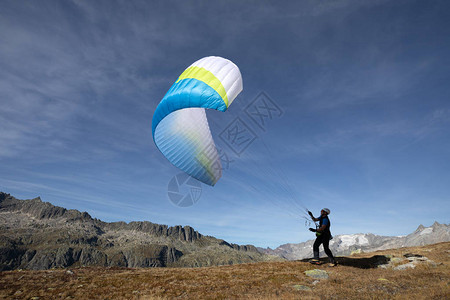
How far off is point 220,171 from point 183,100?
7.12m

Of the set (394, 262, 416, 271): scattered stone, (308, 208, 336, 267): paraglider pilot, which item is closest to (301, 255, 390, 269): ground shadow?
(394, 262, 416, 271): scattered stone

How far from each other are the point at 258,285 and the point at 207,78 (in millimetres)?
12306

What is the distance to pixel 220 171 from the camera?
20297mm

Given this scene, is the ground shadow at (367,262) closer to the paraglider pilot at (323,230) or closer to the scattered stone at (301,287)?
the paraglider pilot at (323,230)

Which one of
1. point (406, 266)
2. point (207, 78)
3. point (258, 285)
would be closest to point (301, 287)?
point (258, 285)

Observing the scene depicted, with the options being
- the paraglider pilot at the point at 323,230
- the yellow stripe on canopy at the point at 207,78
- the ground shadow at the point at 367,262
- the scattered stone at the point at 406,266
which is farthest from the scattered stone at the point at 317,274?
the yellow stripe on canopy at the point at 207,78

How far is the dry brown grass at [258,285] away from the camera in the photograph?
35.3ft

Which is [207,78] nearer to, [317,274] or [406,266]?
[317,274]

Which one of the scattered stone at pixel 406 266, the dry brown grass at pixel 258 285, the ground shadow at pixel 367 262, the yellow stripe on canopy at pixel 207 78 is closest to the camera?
the dry brown grass at pixel 258 285

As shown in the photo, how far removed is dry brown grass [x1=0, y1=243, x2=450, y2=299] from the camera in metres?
10.8

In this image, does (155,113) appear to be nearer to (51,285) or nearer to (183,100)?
(183,100)

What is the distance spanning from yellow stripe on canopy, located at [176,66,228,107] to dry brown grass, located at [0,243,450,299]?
1032cm

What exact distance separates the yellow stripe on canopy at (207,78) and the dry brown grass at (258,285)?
1032 centimetres

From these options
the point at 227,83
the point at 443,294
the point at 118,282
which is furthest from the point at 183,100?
the point at 443,294
